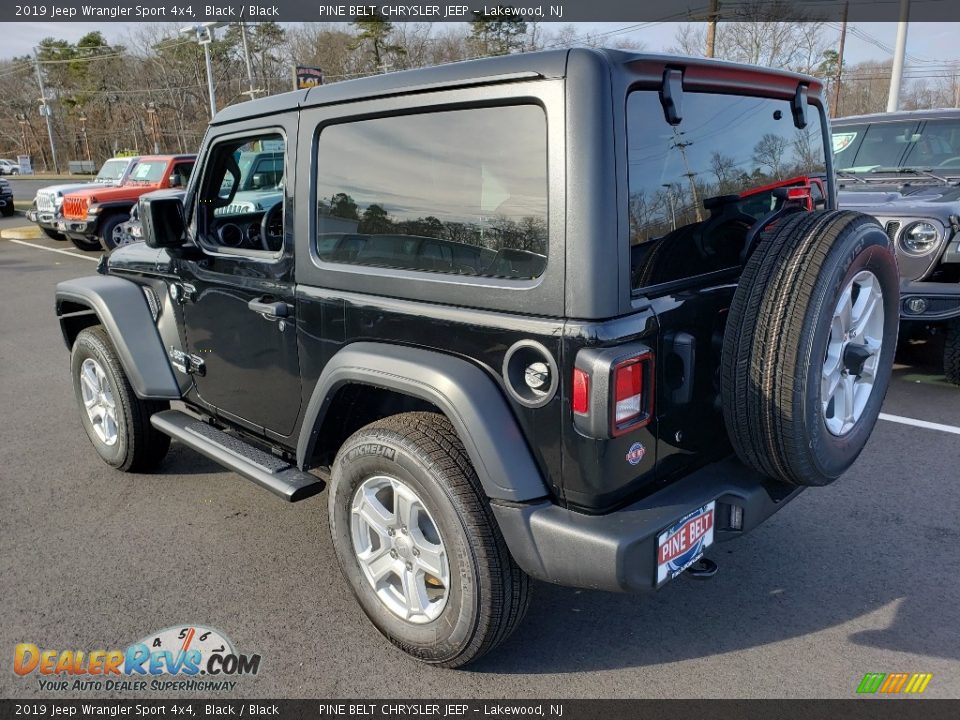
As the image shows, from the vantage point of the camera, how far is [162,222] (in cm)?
331

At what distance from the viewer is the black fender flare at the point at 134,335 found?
3.70 metres

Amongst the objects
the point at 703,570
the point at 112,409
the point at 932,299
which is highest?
the point at 932,299

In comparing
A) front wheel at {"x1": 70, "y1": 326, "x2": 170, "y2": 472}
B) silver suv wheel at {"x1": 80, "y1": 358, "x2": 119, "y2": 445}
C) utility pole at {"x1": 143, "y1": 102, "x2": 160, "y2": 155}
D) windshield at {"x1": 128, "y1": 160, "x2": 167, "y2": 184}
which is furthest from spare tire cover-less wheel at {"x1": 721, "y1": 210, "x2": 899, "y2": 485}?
utility pole at {"x1": 143, "y1": 102, "x2": 160, "y2": 155}

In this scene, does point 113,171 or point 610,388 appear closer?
point 610,388

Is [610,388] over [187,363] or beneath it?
over

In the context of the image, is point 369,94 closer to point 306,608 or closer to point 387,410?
point 387,410

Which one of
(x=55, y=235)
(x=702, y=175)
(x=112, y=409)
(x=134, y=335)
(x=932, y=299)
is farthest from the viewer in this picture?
(x=55, y=235)

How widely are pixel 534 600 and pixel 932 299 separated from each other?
143 inches

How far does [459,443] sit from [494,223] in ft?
2.28

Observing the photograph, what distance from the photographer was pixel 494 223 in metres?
2.24

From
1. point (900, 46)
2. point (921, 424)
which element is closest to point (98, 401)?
point (921, 424)

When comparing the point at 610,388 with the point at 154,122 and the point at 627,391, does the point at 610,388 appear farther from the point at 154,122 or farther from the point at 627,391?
the point at 154,122

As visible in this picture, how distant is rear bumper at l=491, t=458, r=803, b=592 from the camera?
6.81 ft

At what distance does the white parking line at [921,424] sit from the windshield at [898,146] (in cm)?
244
